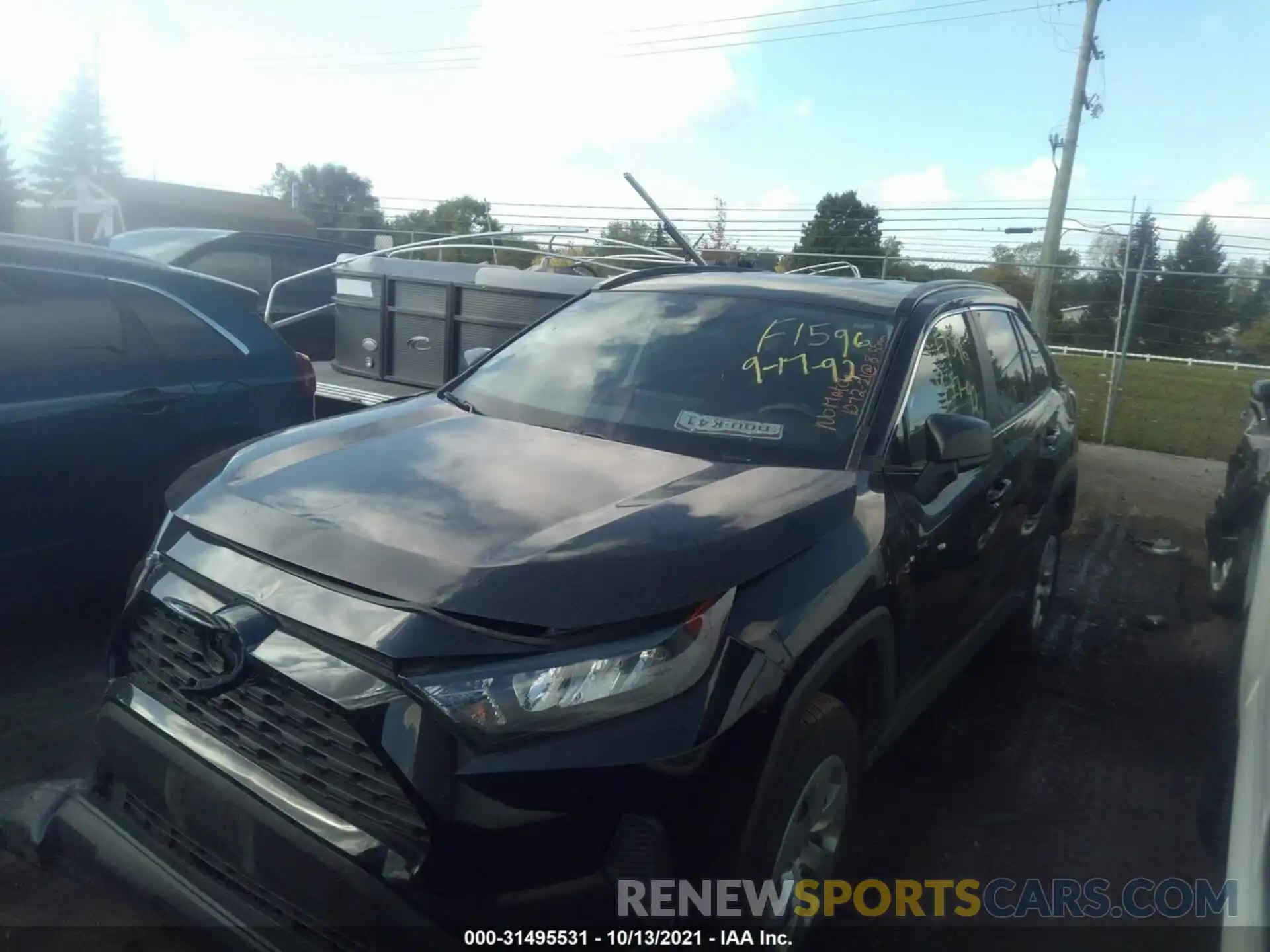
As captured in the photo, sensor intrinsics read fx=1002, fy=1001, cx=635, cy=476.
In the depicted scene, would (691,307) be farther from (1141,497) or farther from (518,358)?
(1141,497)

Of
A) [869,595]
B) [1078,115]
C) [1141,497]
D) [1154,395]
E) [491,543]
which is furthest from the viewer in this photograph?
[1078,115]

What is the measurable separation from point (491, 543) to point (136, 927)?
1493mm

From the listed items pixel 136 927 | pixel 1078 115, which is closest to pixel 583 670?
pixel 136 927

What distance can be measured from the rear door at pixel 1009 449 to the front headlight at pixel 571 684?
2.01m

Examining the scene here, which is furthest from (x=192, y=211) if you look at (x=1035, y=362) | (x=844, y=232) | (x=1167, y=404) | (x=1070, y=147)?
(x=1035, y=362)

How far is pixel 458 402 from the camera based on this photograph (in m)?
3.53

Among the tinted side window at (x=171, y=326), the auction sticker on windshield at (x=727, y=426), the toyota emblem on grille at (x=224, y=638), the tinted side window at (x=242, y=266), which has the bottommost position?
the toyota emblem on grille at (x=224, y=638)

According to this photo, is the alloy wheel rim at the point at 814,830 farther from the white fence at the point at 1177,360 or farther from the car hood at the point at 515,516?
the white fence at the point at 1177,360

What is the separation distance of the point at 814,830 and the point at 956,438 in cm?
120

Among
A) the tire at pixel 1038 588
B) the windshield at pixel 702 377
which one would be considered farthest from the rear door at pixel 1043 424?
the windshield at pixel 702 377

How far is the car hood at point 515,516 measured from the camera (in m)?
2.06

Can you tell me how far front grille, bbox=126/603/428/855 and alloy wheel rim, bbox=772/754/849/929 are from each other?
86 centimetres

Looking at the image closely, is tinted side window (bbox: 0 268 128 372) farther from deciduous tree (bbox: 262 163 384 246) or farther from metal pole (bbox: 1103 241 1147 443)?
deciduous tree (bbox: 262 163 384 246)

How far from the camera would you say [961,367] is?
3715 mm
